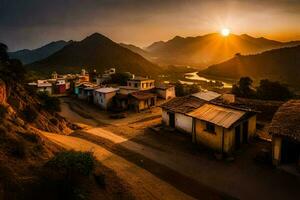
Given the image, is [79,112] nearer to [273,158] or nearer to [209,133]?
[209,133]

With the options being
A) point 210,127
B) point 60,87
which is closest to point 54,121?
point 210,127

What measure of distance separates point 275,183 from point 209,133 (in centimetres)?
675

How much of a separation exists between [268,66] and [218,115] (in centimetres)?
12165

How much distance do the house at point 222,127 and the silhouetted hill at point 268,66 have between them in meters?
91.3

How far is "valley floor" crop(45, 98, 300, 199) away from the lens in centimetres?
1523

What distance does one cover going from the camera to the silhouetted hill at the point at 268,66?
114725mm

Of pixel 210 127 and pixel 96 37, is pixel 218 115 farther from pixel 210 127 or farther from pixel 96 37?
pixel 96 37

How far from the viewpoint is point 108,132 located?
1129 inches

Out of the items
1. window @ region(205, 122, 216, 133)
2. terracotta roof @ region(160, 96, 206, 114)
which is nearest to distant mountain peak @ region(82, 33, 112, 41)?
terracotta roof @ region(160, 96, 206, 114)

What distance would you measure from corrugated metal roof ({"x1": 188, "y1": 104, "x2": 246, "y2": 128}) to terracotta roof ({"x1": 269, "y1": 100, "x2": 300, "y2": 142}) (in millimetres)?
3072

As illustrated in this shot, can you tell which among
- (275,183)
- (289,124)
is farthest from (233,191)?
(289,124)

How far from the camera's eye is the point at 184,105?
28688 mm

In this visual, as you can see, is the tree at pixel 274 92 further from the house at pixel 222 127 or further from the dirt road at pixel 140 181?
the dirt road at pixel 140 181

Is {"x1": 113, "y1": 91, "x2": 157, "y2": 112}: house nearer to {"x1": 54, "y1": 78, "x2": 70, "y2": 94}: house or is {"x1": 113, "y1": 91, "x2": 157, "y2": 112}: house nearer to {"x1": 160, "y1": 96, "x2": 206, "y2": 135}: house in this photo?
{"x1": 160, "y1": 96, "x2": 206, "y2": 135}: house
